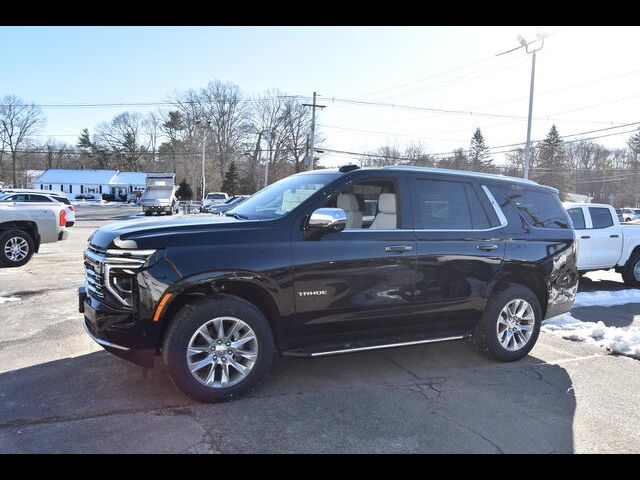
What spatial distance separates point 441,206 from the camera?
15.1 feet

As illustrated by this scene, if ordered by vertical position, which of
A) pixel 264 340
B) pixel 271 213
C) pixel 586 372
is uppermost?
pixel 271 213

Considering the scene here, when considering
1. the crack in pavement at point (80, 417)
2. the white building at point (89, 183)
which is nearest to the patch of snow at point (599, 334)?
the crack in pavement at point (80, 417)

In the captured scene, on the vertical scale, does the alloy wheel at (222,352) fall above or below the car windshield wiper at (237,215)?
below

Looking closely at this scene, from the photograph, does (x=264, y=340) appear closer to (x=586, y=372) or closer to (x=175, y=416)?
(x=175, y=416)

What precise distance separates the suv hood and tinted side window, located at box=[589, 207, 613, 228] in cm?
867

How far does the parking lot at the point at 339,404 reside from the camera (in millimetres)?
3119

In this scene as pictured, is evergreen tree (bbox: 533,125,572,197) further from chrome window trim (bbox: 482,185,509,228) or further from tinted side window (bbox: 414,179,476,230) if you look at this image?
tinted side window (bbox: 414,179,476,230)

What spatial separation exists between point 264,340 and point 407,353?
6.78 ft

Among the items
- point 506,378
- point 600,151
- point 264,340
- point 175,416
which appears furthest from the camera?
point 600,151

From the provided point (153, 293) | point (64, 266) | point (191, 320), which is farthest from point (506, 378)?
point (64, 266)

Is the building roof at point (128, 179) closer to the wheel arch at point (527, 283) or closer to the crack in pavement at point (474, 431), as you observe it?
the wheel arch at point (527, 283)

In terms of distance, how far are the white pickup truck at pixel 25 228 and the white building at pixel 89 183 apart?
6564cm

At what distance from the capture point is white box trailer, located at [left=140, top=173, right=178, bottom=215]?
35.1 meters
